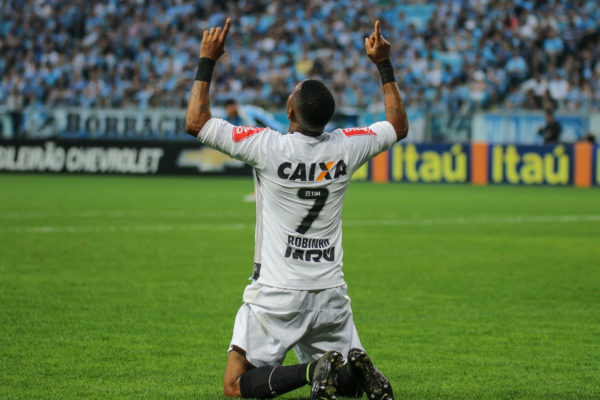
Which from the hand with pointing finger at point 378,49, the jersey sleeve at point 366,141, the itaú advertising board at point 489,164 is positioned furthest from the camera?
the itaú advertising board at point 489,164

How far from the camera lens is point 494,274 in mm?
10102

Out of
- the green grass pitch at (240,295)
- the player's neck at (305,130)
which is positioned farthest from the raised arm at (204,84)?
the green grass pitch at (240,295)

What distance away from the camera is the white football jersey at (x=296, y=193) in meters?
4.62

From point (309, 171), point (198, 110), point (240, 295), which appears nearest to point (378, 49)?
point (309, 171)

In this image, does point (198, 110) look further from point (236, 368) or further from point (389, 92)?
point (236, 368)

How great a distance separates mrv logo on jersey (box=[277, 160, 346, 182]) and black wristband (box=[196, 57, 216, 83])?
22.1 inches

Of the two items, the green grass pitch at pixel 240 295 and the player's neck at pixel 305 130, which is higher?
the player's neck at pixel 305 130

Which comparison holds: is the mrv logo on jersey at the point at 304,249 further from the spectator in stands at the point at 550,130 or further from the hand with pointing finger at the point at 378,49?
the spectator in stands at the point at 550,130

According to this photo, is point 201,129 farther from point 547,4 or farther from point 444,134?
point 547,4

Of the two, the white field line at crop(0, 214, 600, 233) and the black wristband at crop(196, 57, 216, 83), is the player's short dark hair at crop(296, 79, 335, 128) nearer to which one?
the black wristband at crop(196, 57, 216, 83)

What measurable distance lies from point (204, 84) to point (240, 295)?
14.3 feet

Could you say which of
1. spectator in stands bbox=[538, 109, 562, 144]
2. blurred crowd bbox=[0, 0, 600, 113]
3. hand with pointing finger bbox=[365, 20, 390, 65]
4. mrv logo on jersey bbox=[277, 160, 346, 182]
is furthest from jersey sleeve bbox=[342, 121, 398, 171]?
blurred crowd bbox=[0, 0, 600, 113]

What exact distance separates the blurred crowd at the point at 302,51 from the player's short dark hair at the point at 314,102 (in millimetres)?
22747

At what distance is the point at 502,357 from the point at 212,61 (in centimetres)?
289
